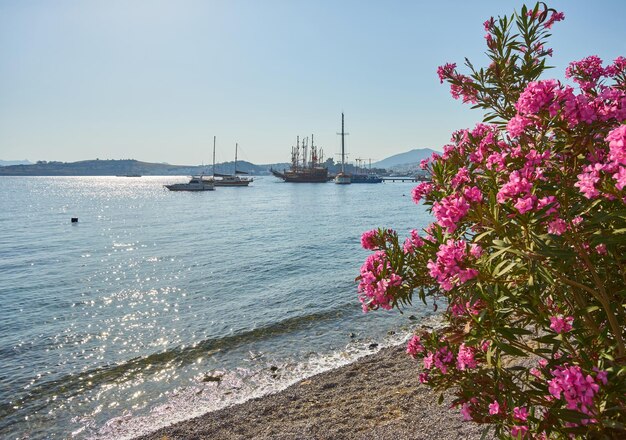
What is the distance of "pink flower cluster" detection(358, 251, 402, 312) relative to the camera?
11.8ft

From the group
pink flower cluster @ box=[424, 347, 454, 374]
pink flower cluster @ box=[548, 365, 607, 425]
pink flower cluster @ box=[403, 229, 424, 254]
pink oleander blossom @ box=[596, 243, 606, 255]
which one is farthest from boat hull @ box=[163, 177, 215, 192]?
pink flower cluster @ box=[548, 365, 607, 425]

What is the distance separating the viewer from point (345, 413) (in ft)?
25.4

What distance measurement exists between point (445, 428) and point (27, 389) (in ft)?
31.9

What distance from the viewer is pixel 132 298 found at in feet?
59.8

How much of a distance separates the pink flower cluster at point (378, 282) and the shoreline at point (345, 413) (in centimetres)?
335

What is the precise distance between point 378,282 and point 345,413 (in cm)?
510

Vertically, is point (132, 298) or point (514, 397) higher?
point (514, 397)

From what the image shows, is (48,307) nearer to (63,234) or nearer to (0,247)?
(0,247)

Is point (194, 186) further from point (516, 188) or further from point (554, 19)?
point (516, 188)

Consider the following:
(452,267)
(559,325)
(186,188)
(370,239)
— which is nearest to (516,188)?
(452,267)

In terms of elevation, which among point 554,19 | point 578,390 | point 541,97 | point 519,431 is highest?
point 554,19

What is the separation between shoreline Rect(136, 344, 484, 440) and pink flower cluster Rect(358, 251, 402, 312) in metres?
3.35

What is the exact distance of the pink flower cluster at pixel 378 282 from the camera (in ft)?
11.8

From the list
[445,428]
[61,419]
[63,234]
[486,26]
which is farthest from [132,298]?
[63,234]
